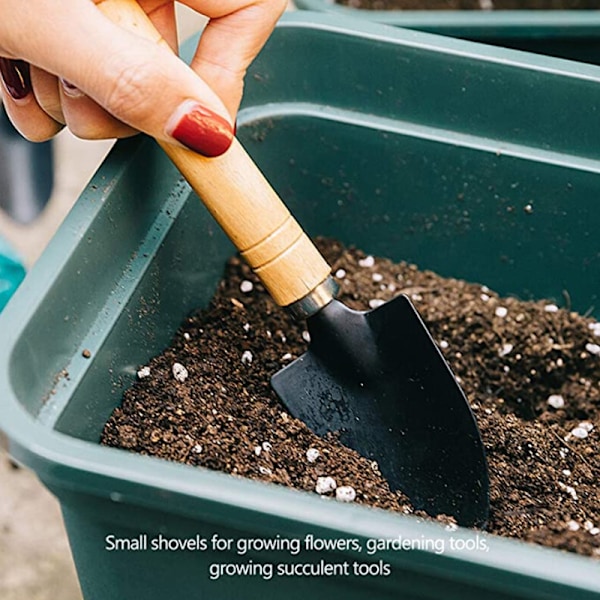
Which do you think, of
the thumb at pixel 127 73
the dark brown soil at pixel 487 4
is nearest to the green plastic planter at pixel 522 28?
the dark brown soil at pixel 487 4

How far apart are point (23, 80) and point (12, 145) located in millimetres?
850

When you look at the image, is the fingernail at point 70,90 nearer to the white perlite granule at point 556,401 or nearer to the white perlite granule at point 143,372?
the white perlite granule at point 143,372

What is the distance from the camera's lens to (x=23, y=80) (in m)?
0.74

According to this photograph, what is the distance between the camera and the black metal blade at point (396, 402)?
0.77m

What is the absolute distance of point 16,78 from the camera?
74 cm

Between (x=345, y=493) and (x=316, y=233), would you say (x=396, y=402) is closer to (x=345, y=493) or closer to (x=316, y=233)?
(x=345, y=493)

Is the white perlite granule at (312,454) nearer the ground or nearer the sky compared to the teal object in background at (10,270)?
nearer the ground

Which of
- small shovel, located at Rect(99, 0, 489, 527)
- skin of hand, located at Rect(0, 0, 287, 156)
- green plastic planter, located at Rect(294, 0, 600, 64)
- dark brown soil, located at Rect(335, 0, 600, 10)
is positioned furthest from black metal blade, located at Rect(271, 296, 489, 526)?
dark brown soil, located at Rect(335, 0, 600, 10)

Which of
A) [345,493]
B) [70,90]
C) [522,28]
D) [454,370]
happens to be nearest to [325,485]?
[345,493]

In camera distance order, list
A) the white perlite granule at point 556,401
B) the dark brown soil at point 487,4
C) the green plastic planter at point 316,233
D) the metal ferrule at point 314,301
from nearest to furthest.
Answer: the green plastic planter at point 316,233, the metal ferrule at point 314,301, the white perlite granule at point 556,401, the dark brown soil at point 487,4

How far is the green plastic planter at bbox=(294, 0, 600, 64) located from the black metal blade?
565 mm

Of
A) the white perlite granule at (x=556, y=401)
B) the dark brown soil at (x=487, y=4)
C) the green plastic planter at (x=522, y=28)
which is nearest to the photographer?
the white perlite granule at (x=556, y=401)

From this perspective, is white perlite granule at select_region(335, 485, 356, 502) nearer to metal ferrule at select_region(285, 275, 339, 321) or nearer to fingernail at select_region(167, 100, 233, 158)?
metal ferrule at select_region(285, 275, 339, 321)

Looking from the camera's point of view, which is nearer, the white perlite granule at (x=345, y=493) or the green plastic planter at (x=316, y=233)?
the green plastic planter at (x=316, y=233)
